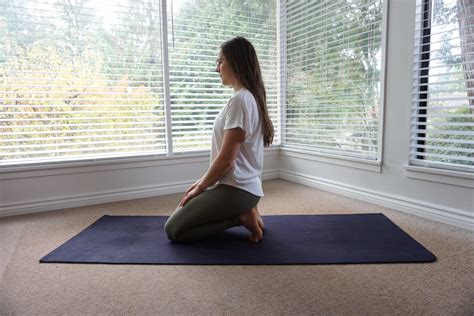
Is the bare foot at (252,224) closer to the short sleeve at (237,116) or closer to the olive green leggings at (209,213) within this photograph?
the olive green leggings at (209,213)

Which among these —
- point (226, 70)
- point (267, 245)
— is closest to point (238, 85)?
point (226, 70)

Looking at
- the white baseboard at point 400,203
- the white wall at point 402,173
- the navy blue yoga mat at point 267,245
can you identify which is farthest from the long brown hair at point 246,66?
the white baseboard at point 400,203

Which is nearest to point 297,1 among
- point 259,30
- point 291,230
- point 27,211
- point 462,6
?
→ point 259,30

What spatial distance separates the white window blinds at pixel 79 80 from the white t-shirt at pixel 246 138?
1373mm

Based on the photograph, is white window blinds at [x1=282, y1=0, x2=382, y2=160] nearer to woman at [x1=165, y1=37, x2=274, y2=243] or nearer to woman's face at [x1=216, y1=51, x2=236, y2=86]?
woman at [x1=165, y1=37, x2=274, y2=243]

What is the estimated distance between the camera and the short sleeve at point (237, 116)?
1.78 metres

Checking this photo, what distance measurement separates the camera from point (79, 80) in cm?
279

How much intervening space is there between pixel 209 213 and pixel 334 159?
5.50 ft

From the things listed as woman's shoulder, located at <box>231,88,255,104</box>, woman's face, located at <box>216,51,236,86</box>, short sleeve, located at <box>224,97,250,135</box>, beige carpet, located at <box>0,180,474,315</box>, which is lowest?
beige carpet, located at <box>0,180,474,315</box>

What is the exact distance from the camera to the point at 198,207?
6.18 feet

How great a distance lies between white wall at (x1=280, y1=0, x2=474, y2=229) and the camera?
2.19 meters

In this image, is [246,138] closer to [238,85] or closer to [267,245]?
[238,85]

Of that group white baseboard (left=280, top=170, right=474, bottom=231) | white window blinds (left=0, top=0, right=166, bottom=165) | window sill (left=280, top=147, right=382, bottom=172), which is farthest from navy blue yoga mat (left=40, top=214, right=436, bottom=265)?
white window blinds (left=0, top=0, right=166, bottom=165)

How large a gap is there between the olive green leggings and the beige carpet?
0.93ft
